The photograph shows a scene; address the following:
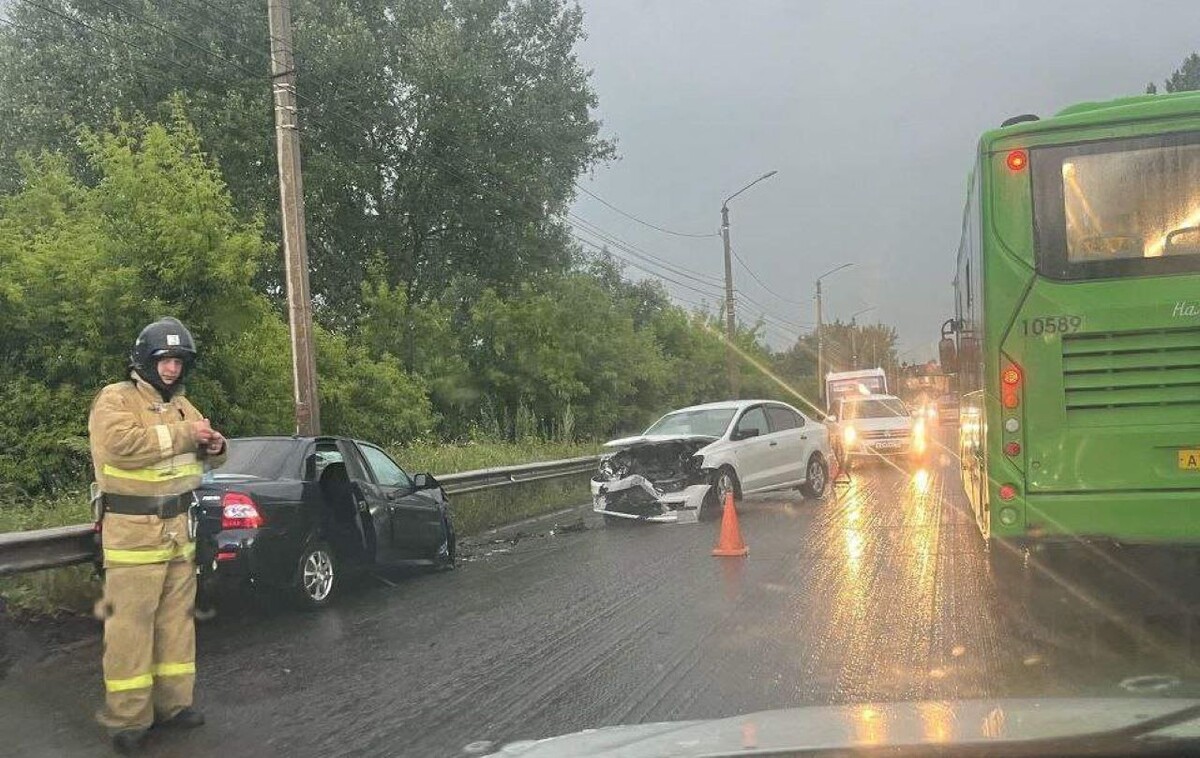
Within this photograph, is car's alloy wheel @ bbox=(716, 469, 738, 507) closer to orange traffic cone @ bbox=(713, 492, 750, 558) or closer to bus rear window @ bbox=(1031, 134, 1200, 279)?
orange traffic cone @ bbox=(713, 492, 750, 558)

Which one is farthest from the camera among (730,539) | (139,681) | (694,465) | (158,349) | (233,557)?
(694,465)

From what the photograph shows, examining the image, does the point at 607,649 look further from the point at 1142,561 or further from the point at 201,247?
the point at 201,247

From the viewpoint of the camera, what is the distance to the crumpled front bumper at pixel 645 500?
14.7 meters

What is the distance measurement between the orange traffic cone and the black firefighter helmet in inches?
250

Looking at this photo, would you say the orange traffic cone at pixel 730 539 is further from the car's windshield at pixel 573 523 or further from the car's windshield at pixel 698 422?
the car's windshield at pixel 698 422

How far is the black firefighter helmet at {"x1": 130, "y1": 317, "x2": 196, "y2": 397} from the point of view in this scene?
5.56 meters

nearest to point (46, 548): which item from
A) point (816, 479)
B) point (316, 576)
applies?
point (316, 576)

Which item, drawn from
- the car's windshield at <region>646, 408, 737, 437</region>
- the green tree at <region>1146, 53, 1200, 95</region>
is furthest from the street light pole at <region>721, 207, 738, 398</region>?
the green tree at <region>1146, 53, 1200, 95</region>

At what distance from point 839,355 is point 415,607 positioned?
11234 centimetres

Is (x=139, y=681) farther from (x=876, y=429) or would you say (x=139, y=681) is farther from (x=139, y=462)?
(x=876, y=429)

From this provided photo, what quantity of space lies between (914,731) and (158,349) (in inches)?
165

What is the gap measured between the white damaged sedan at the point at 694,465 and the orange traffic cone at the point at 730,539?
370 cm

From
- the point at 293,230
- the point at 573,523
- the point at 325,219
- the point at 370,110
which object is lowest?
the point at 573,523

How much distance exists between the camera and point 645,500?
14812 millimetres
